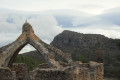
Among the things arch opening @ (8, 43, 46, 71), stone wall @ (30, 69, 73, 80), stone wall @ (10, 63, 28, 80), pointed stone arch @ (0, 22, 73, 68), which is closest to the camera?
stone wall @ (30, 69, 73, 80)

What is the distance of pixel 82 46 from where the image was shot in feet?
259

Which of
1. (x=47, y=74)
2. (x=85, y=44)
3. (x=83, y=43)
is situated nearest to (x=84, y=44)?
(x=85, y=44)

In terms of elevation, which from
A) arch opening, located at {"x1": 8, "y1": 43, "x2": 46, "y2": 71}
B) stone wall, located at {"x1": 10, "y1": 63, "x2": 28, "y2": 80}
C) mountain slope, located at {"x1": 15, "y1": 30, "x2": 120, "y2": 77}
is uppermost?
mountain slope, located at {"x1": 15, "y1": 30, "x2": 120, "y2": 77}

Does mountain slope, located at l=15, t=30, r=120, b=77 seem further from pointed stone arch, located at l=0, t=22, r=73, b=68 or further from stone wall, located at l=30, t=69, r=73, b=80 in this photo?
stone wall, located at l=30, t=69, r=73, b=80

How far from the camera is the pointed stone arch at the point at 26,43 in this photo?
14.0 m

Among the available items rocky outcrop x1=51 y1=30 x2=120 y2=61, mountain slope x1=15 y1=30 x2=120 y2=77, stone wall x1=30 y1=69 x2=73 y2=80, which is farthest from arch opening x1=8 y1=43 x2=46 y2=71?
rocky outcrop x1=51 y1=30 x2=120 y2=61

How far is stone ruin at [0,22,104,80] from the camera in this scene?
1116 centimetres

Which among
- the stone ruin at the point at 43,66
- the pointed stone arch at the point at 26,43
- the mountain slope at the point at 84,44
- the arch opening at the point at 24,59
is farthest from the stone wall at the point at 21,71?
the mountain slope at the point at 84,44

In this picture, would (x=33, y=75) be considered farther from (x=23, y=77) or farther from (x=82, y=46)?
(x=82, y=46)

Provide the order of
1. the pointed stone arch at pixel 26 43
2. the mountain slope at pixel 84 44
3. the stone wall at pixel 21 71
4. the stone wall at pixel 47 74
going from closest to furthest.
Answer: the stone wall at pixel 47 74 < the pointed stone arch at pixel 26 43 < the stone wall at pixel 21 71 < the mountain slope at pixel 84 44

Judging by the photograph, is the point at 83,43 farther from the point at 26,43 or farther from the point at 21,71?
the point at 26,43

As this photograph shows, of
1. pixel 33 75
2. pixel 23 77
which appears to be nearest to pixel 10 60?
pixel 23 77

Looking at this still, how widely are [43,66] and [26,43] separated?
268 cm

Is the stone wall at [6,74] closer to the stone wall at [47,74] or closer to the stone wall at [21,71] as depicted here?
the stone wall at [47,74]
